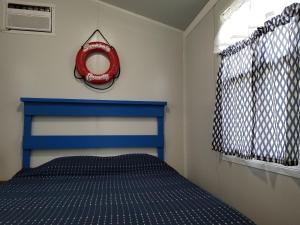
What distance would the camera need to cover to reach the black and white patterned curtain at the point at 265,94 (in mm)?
1115

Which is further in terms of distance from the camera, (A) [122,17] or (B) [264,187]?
(A) [122,17]

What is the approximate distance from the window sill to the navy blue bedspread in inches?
12.1

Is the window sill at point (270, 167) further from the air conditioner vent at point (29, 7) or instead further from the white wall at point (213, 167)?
the air conditioner vent at point (29, 7)

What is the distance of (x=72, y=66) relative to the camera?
252 centimetres

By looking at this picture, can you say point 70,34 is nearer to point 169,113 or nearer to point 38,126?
point 38,126

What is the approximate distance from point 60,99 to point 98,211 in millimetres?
1468

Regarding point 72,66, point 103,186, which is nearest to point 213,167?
point 103,186

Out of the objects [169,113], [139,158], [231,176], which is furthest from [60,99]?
[231,176]

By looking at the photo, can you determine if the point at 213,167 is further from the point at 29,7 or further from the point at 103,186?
the point at 29,7

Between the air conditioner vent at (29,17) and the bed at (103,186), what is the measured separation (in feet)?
2.36

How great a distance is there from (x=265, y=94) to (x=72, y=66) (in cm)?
186

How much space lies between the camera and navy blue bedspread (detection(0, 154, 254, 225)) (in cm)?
110

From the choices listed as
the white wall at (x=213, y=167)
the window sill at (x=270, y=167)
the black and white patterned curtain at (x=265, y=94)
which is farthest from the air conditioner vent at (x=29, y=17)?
the window sill at (x=270, y=167)

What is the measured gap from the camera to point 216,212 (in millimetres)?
1147
